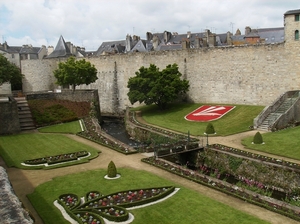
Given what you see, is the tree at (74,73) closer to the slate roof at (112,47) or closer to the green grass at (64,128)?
the green grass at (64,128)

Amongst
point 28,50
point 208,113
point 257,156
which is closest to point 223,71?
point 208,113

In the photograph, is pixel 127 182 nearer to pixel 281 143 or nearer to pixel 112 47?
pixel 281 143

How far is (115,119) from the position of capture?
4369cm

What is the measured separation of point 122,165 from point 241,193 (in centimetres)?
732

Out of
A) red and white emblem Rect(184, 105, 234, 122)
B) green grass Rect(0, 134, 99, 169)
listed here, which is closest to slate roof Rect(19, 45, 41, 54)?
green grass Rect(0, 134, 99, 169)

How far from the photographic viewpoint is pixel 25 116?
109 ft

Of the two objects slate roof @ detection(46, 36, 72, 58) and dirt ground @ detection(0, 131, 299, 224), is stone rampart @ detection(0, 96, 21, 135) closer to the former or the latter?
dirt ground @ detection(0, 131, 299, 224)

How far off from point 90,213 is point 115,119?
31758mm

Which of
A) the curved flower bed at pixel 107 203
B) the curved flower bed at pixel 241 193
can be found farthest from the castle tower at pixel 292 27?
the curved flower bed at pixel 107 203

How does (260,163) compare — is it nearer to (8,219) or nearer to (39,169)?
(39,169)

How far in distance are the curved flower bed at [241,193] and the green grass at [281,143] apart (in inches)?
225

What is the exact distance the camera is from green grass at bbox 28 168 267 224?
11.7 m

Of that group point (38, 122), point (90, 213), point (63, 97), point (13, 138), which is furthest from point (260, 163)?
point (63, 97)

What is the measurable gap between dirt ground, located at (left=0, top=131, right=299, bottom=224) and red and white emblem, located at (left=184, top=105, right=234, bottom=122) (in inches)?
251
